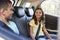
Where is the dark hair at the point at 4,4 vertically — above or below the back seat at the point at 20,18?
above

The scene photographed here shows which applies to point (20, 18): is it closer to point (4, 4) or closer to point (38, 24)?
point (38, 24)

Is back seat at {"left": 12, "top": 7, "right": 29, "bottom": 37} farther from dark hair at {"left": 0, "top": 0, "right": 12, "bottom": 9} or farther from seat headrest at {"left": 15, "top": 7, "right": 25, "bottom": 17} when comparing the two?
dark hair at {"left": 0, "top": 0, "right": 12, "bottom": 9}

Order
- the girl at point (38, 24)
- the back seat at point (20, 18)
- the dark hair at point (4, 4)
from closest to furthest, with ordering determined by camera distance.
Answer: the dark hair at point (4, 4) < the girl at point (38, 24) < the back seat at point (20, 18)

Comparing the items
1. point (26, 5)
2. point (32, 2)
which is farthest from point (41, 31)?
point (26, 5)

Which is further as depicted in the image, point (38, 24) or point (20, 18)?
point (20, 18)

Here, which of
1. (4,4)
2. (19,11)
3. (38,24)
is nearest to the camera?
(4,4)

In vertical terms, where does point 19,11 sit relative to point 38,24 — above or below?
above

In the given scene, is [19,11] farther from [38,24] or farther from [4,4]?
[4,4]

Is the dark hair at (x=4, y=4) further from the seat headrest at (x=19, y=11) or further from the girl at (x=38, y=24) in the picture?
the seat headrest at (x=19, y=11)

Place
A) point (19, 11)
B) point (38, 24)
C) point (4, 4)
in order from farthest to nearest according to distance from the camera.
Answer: point (19, 11), point (38, 24), point (4, 4)

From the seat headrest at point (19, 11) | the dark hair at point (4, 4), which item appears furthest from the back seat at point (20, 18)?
the dark hair at point (4, 4)

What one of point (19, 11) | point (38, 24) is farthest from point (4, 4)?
point (19, 11)

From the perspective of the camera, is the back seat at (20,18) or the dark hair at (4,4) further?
the back seat at (20,18)

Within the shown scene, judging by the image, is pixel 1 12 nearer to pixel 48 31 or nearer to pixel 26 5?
pixel 48 31
